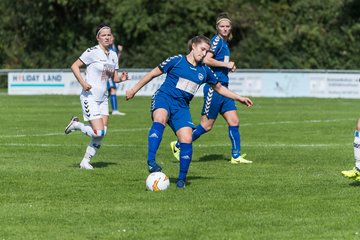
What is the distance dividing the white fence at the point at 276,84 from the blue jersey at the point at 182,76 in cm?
2629

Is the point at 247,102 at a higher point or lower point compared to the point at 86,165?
higher

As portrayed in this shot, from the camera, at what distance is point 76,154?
18.3 m

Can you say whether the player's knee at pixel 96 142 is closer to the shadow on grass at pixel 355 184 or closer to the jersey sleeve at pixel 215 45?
the jersey sleeve at pixel 215 45

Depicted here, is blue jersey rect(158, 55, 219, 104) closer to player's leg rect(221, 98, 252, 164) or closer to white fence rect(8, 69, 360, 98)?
player's leg rect(221, 98, 252, 164)

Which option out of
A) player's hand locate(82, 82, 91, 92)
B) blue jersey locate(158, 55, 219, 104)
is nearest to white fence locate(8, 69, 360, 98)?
player's hand locate(82, 82, 91, 92)

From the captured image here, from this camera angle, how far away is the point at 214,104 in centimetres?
1734

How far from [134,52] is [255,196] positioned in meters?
45.5

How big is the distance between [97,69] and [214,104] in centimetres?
237

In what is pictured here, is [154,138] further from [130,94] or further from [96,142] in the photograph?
[96,142]

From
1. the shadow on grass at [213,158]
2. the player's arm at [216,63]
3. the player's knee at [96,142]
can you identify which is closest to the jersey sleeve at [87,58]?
the player's knee at [96,142]

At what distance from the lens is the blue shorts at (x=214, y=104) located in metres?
17.3

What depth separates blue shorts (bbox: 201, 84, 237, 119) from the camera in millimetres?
17297

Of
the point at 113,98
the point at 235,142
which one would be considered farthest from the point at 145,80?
the point at 113,98

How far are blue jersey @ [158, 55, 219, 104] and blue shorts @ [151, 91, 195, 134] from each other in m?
0.07
